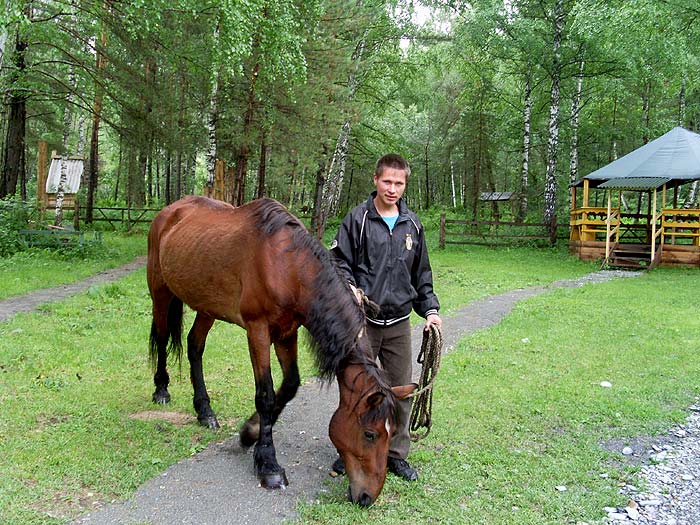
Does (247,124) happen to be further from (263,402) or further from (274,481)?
(274,481)

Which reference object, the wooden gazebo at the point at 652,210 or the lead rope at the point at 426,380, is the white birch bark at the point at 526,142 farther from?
the lead rope at the point at 426,380

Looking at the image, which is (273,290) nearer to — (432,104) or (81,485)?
(81,485)

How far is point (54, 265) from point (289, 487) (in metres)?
10.1

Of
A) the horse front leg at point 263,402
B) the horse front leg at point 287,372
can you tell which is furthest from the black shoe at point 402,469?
the horse front leg at point 287,372

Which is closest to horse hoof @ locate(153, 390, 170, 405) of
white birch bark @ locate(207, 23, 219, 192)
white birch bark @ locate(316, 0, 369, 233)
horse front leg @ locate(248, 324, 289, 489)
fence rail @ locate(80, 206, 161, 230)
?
horse front leg @ locate(248, 324, 289, 489)

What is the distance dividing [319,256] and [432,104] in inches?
1248

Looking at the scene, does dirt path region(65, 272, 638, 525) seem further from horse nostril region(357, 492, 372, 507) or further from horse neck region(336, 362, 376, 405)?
horse nostril region(357, 492, 372, 507)

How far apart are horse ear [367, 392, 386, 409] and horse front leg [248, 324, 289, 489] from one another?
82 cm

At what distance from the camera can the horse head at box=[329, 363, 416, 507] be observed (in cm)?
297

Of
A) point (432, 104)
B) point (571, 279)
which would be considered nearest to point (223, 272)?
point (571, 279)

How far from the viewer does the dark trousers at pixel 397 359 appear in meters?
3.48

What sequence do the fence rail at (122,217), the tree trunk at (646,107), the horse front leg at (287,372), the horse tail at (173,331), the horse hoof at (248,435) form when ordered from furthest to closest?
the tree trunk at (646,107) < the fence rail at (122,217) < the horse tail at (173,331) < the horse hoof at (248,435) < the horse front leg at (287,372)

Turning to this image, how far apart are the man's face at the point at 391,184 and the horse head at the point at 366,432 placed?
106 cm

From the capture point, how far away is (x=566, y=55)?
1831cm
